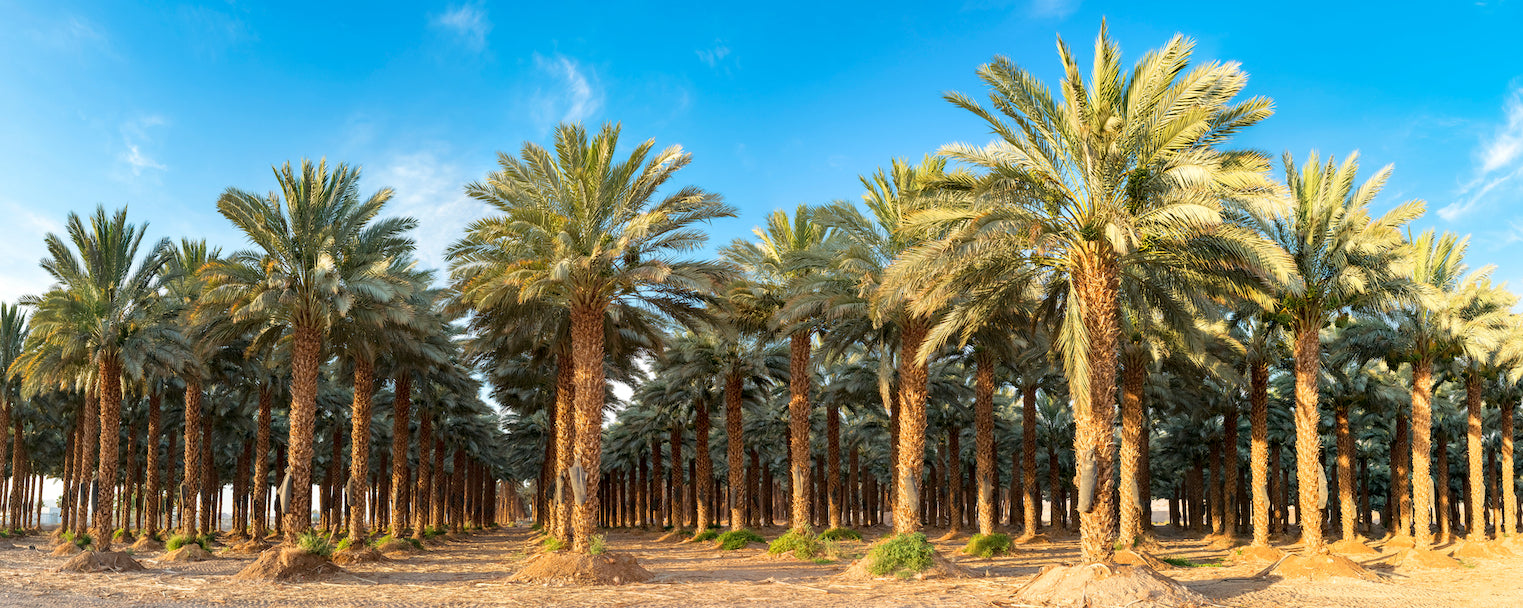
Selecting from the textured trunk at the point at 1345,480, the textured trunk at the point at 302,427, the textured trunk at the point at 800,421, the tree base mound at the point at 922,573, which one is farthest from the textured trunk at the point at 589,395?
the textured trunk at the point at 1345,480

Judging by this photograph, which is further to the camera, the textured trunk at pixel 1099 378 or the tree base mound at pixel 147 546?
the tree base mound at pixel 147 546

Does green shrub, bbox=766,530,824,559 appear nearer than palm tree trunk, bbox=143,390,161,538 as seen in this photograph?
Yes

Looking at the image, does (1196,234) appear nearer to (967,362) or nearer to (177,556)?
(967,362)

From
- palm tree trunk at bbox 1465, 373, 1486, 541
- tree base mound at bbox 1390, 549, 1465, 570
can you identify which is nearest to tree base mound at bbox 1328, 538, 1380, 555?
tree base mound at bbox 1390, 549, 1465, 570

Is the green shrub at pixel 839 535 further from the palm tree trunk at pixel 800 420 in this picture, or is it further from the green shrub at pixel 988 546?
the green shrub at pixel 988 546

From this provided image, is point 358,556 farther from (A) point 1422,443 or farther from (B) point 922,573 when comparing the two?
(A) point 1422,443

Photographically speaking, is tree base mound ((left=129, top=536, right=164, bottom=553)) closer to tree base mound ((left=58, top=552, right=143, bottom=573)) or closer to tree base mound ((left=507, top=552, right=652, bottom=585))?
tree base mound ((left=58, top=552, right=143, bottom=573))

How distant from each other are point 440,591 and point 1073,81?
15891 millimetres

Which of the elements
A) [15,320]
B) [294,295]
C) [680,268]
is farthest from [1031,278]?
[15,320]

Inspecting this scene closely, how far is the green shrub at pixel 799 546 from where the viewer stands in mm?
25467

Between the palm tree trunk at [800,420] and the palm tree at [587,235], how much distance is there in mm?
7942

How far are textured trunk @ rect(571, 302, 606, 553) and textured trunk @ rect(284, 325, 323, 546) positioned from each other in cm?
824

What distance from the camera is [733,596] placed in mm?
16500

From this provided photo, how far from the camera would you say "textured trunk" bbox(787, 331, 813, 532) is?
96.5 ft
